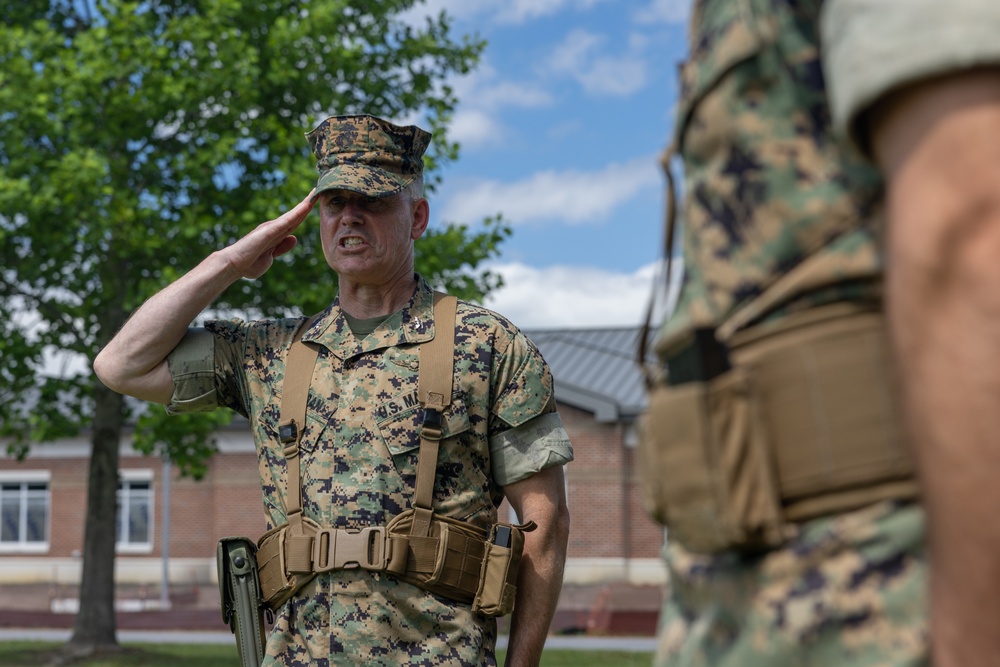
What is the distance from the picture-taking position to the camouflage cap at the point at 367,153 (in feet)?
12.0

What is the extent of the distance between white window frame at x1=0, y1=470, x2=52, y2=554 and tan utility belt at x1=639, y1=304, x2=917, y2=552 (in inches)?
1420

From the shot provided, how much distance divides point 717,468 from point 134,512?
35386 millimetres

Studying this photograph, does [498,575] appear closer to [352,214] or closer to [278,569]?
[278,569]

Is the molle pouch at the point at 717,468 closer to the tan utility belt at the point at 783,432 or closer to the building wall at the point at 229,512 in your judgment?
the tan utility belt at the point at 783,432

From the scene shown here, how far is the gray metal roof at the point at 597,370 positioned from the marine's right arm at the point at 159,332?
24.3 metres

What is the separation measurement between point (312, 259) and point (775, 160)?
1451 cm

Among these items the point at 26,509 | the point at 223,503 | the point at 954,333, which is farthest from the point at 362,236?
the point at 26,509

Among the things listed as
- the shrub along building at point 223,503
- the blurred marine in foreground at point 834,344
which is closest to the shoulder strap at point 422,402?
the blurred marine in foreground at point 834,344

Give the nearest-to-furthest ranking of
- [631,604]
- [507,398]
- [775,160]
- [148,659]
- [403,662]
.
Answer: [775,160], [403,662], [507,398], [148,659], [631,604]

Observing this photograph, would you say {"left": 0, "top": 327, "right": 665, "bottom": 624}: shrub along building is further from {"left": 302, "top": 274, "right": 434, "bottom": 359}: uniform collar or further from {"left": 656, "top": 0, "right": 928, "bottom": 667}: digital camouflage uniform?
{"left": 656, "top": 0, "right": 928, "bottom": 667}: digital camouflage uniform

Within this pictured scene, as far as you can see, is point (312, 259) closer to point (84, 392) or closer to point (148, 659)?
point (84, 392)

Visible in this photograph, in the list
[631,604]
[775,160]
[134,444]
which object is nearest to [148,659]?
[134,444]

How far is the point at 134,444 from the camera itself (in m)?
15.5

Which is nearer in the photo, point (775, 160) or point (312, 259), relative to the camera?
point (775, 160)
